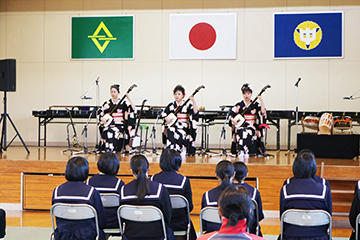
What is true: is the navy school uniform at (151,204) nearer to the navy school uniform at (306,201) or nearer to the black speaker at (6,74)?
the navy school uniform at (306,201)

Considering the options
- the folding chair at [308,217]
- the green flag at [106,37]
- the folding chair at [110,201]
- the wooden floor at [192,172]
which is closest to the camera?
the folding chair at [308,217]

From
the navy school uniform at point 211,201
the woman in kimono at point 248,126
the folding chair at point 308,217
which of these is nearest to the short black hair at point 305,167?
the folding chair at point 308,217

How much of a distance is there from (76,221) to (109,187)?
19.1 inches

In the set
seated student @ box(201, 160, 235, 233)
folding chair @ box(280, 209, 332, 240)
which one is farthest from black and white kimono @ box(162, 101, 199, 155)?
folding chair @ box(280, 209, 332, 240)

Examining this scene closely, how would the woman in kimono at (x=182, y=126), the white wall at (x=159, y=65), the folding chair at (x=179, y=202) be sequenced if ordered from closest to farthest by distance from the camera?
the folding chair at (x=179, y=202) → the woman in kimono at (x=182, y=126) → the white wall at (x=159, y=65)

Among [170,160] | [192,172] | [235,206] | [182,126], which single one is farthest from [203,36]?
[235,206]

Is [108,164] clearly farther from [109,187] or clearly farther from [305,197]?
[305,197]

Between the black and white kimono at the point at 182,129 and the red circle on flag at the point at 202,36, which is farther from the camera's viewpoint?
the red circle on flag at the point at 202,36

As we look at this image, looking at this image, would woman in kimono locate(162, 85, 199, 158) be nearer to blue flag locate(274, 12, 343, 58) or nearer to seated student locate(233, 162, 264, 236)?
blue flag locate(274, 12, 343, 58)

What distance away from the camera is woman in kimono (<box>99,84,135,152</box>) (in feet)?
24.9

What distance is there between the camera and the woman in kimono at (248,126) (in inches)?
281

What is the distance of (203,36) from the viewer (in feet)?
33.4

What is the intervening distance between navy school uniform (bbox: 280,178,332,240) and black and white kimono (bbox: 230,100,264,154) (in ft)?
12.7

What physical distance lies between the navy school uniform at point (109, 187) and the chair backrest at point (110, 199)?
0.03 meters
